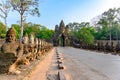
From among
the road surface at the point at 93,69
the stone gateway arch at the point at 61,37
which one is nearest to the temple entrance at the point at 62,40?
the stone gateway arch at the point at 61,37

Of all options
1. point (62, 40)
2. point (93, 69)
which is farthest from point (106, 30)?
point (93, 69)

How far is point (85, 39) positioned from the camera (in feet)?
289

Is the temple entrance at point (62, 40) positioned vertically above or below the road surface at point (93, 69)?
above

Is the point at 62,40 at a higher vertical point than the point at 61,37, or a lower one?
lower

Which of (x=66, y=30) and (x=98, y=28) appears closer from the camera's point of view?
(x=66, y=30)

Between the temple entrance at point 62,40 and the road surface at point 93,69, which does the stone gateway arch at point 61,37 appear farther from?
the road surface at point 93,69

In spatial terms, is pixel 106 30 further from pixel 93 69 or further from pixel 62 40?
pixel 93 69

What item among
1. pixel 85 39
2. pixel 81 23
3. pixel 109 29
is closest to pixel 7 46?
pixel 85 39

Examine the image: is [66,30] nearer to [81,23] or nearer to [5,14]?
[81,23]

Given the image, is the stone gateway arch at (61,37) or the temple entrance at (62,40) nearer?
the stone gateway arch at (61,37)

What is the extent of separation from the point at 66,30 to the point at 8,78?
85391mm

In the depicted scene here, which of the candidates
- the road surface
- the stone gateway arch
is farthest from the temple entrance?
the road surface

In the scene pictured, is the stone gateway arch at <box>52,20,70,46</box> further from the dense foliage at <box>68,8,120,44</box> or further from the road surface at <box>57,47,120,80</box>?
the road surface at <box>57,47,120,80</box>

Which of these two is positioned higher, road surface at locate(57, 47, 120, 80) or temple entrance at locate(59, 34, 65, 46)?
temple entrance at locate(59, 34, 65, 46)
